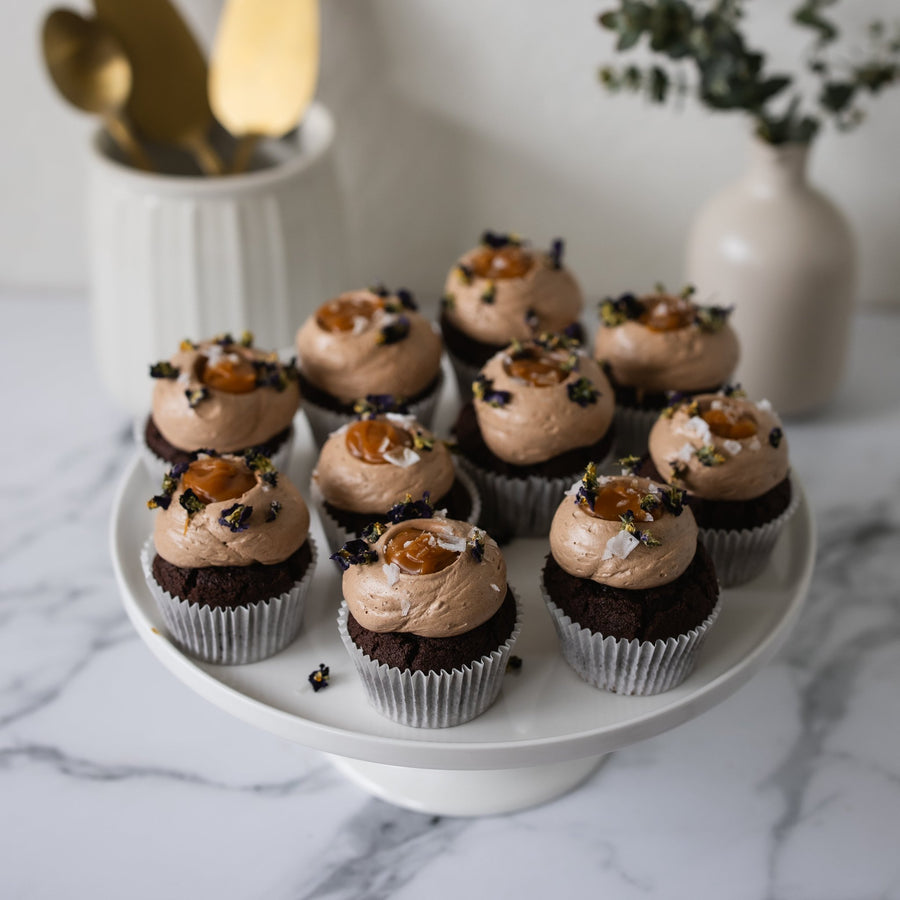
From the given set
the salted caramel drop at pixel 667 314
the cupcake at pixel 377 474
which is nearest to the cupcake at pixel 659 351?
→ the salted caramel drop at pixel 667 314

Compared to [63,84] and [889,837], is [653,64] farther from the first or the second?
[889,837]

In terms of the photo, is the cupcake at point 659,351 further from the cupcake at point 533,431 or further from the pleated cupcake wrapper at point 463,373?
the pleated cupcake wrapper at point 463,373

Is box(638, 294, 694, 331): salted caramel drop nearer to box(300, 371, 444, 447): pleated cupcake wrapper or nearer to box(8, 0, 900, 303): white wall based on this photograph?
box(300, 371, 444, 447): pleated cupcake wrapper

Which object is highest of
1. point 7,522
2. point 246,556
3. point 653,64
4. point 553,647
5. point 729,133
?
point 653,64

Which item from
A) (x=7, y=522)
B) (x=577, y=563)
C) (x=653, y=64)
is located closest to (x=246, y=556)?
(x=577, y=563)

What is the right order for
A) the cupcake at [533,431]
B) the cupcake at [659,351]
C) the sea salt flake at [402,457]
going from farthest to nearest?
the cupcake at [659,351]
the cupcake at [533,431]
the sea salt flake at [402,457]

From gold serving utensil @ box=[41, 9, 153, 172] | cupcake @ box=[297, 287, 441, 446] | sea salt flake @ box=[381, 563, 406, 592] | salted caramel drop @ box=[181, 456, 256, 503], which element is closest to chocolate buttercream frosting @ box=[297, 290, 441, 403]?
cupcake @ box=[297, 287, 441, 446]
